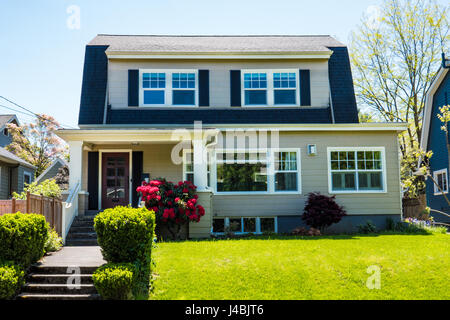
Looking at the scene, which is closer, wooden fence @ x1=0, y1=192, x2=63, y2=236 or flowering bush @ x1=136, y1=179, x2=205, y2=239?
wooden fence @ x1=0, y1=192, x2=63, y2=236

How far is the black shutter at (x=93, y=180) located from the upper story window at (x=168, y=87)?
2.38m

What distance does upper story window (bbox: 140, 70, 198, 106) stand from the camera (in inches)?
623

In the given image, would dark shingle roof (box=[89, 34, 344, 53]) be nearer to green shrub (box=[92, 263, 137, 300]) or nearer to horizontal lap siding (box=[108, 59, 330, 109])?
horizontal lap siding (box=[108, 59, 330, 109])

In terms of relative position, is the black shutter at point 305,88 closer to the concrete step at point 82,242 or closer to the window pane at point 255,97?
the window pane at point 255,97

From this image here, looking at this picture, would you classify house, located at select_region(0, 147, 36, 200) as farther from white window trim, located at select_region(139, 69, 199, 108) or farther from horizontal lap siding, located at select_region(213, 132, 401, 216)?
horizontal lap siding, located at select_region(213, 132, 401, 216)

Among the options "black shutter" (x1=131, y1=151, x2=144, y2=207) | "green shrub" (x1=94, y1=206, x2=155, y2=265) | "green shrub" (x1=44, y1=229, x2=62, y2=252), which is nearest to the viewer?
"green shrub" (x1=94, y1=206, x2=155, y2=265)

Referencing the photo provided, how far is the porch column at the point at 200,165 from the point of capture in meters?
13.0

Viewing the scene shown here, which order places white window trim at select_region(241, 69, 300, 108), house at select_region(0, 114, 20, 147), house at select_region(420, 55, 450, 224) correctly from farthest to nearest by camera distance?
house at select_region(0, 114, 20, 147) → house at select_region(420, 55, 450, 224) → white window trim at select_region(241, 69, 300, 108)

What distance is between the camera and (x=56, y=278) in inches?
309

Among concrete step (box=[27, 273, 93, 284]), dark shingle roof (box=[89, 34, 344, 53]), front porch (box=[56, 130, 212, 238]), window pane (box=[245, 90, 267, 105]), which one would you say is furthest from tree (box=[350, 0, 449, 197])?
concrete step (box=[27, 273, 93, 284])

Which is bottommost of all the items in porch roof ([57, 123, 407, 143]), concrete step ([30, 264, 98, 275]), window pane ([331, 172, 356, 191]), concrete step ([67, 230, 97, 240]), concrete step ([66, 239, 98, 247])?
concrete step ([30, 264, 98, 275])

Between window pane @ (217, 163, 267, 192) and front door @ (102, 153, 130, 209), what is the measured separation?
300cm

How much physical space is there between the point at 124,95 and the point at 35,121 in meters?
19.9

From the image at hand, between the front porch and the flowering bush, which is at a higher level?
the front porch
